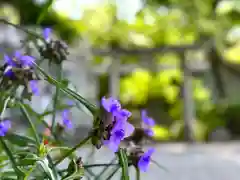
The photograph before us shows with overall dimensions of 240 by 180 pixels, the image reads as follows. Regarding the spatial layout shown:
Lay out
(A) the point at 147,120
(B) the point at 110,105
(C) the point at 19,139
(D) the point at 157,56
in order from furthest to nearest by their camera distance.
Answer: (D) the point at 157,56 → (A) the point at 147,120 → (C) the point at 19,139 → (B) the point at 110,105

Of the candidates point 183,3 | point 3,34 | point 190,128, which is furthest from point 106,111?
point 190,128

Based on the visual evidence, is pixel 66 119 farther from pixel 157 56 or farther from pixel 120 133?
pixel 157 56

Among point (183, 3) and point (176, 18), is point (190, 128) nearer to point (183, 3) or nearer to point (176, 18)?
point (176, 18)

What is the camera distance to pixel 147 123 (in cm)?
57

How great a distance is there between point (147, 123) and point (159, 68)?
183 inches

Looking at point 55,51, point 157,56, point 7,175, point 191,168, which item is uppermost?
point 157,56

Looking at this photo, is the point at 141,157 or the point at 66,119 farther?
the point at 66,119

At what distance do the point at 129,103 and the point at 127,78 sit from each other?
Answer: 1.01 ft

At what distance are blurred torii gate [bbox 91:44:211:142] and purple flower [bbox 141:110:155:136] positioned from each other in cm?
Result: 419

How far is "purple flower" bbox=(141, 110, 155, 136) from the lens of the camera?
1.85 ft

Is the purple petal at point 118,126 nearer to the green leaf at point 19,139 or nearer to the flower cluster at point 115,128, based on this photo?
the flower cluster at point 115,128

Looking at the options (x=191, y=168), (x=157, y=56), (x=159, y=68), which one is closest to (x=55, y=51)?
(x=191, y=168)

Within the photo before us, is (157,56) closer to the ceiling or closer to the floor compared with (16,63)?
closer to the ceiling

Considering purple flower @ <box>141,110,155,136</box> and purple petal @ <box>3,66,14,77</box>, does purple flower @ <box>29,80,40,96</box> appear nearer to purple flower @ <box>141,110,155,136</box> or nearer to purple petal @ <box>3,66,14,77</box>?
purple petal @ <box>3,66,14,77</box>
